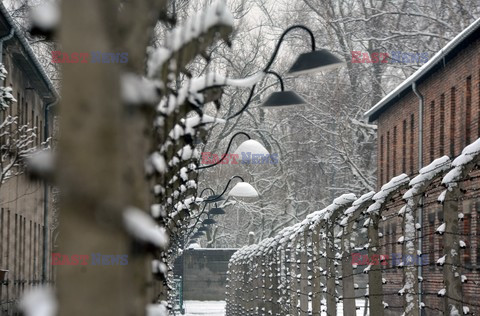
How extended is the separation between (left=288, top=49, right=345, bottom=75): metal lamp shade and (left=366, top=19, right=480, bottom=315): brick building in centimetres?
1189

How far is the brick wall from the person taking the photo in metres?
25.1

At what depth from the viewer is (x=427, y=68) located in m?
31.4

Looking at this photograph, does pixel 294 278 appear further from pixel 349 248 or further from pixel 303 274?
pixel 349 248

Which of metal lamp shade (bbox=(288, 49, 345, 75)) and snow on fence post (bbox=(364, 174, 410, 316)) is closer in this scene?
snow on fence post (bbox=(364, 174, 410, 316))

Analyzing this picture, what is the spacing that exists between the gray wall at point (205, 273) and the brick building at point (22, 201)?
22442mm

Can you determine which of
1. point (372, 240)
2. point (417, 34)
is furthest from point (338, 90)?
point (372, 240)

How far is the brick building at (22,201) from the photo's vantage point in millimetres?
26578

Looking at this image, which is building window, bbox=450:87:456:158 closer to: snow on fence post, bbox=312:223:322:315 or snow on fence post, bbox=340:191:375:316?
snow on fence post, bbox=312:223:322:315

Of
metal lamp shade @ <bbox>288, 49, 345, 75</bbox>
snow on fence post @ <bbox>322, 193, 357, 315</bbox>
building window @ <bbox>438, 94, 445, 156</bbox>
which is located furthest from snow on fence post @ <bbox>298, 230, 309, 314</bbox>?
building window @ <bbox>438, 94, 445, 156</bbox>

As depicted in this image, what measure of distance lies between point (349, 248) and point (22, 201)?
2415cm

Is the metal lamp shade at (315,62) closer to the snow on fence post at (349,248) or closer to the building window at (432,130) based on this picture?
the snow on fence post at (349,248)

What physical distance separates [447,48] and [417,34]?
13.8 m

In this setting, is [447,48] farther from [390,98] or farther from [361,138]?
[361,138]

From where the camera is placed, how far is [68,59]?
1963 millimetres
